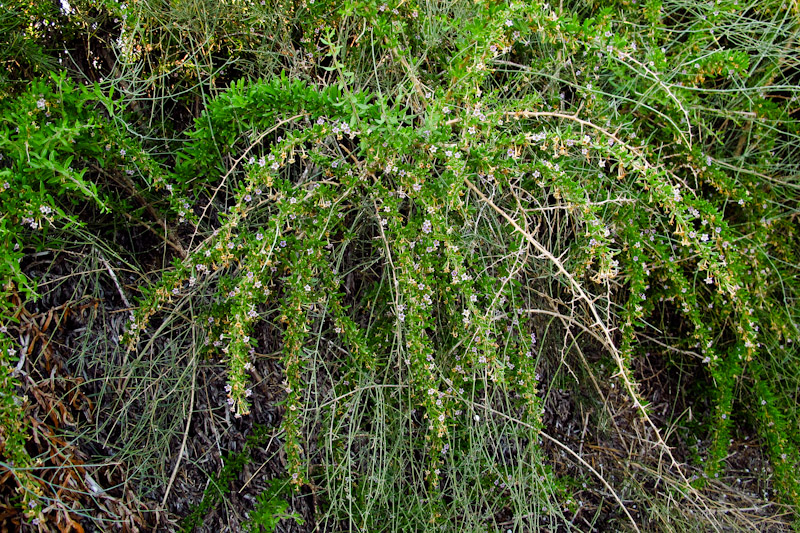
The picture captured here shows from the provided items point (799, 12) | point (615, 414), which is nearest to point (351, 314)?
point (615, 414)

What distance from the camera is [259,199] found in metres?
1.51

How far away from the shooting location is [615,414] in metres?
1.77

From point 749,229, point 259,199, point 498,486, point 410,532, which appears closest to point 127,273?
point 259,199

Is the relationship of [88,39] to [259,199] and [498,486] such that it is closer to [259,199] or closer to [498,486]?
[259,199]

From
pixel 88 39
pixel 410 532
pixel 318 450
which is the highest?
pixel 88 39

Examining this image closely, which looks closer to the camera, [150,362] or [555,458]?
[150,362]

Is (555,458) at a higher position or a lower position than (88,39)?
lower

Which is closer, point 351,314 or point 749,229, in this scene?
point 351,314

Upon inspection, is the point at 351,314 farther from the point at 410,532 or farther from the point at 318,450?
the point at 410,532

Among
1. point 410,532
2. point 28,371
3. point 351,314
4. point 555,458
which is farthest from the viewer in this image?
point 555,458

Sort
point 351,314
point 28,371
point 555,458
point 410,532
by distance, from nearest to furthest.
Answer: point 28,371
point 410,532
point 351,314
point 555,458

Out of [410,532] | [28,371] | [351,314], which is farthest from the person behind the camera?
[351,314]

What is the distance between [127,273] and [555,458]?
4.16ft

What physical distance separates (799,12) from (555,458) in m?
1.48
